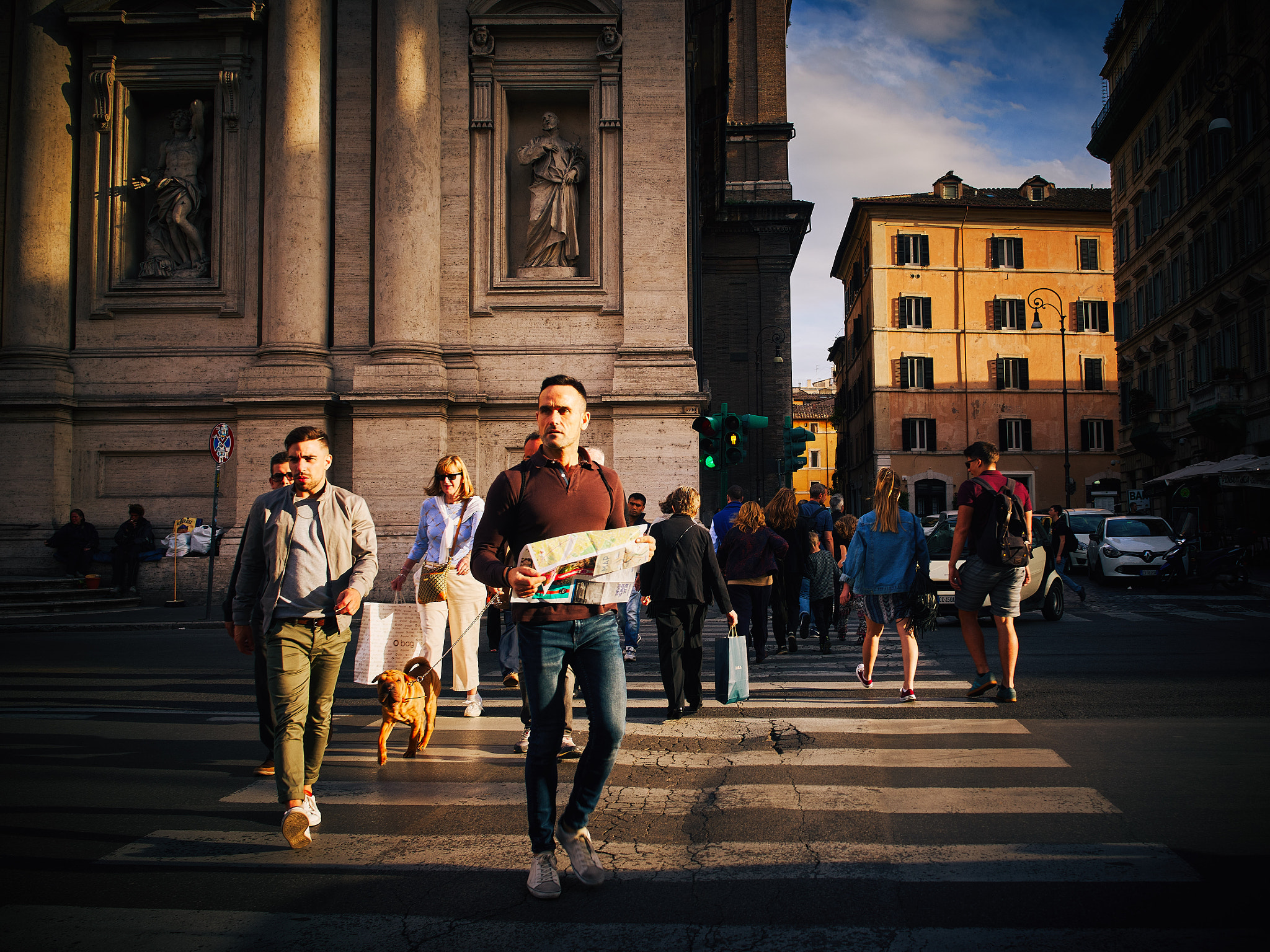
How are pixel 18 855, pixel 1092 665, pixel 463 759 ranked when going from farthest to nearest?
pixel 1092 665 < pixel 463 759 < pixel 18 855

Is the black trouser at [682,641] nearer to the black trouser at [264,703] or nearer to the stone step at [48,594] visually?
the black trouser at [264,703]

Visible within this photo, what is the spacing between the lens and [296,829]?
181 inches

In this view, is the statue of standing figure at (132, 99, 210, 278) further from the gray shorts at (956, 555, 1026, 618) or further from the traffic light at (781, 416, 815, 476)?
the gray shorts at (956, 555, 1026, 618)

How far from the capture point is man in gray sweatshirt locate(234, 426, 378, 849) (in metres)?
4.88

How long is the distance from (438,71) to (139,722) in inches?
595

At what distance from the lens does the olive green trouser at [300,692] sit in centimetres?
475

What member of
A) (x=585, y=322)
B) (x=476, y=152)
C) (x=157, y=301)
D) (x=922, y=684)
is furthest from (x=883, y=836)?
(x=157, y=301)

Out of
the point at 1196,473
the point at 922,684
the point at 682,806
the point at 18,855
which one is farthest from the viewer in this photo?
the point at 1196,473

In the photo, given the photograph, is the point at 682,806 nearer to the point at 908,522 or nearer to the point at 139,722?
the point at 908,522

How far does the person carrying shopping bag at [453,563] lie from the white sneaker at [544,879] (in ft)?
12.9

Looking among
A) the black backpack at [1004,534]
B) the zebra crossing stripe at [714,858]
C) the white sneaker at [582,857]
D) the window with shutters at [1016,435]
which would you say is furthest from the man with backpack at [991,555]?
the window with shutters at [1016,435]

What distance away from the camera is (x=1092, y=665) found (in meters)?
10.3

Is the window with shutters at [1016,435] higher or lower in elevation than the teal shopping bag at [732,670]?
higher

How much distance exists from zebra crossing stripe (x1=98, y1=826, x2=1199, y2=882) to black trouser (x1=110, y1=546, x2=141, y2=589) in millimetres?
14830
